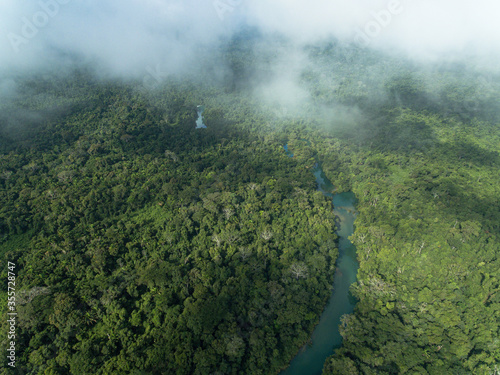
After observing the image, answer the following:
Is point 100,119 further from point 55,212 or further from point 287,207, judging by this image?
point 287,207

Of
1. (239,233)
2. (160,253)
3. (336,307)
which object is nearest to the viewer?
(336,307)

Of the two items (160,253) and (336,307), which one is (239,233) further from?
(336,307)

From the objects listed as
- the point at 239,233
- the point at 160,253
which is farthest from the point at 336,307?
the point at 160,253

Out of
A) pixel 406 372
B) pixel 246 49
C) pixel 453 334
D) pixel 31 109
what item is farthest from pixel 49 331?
pixel 246 49

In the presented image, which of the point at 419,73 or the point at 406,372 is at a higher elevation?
the point at 419,73

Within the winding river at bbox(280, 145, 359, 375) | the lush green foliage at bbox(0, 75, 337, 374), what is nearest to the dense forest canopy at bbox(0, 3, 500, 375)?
the lush green foliage at bbox(0, 75, 337, 374)

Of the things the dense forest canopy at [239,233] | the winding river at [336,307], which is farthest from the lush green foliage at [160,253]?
the winding river at [336,307]
